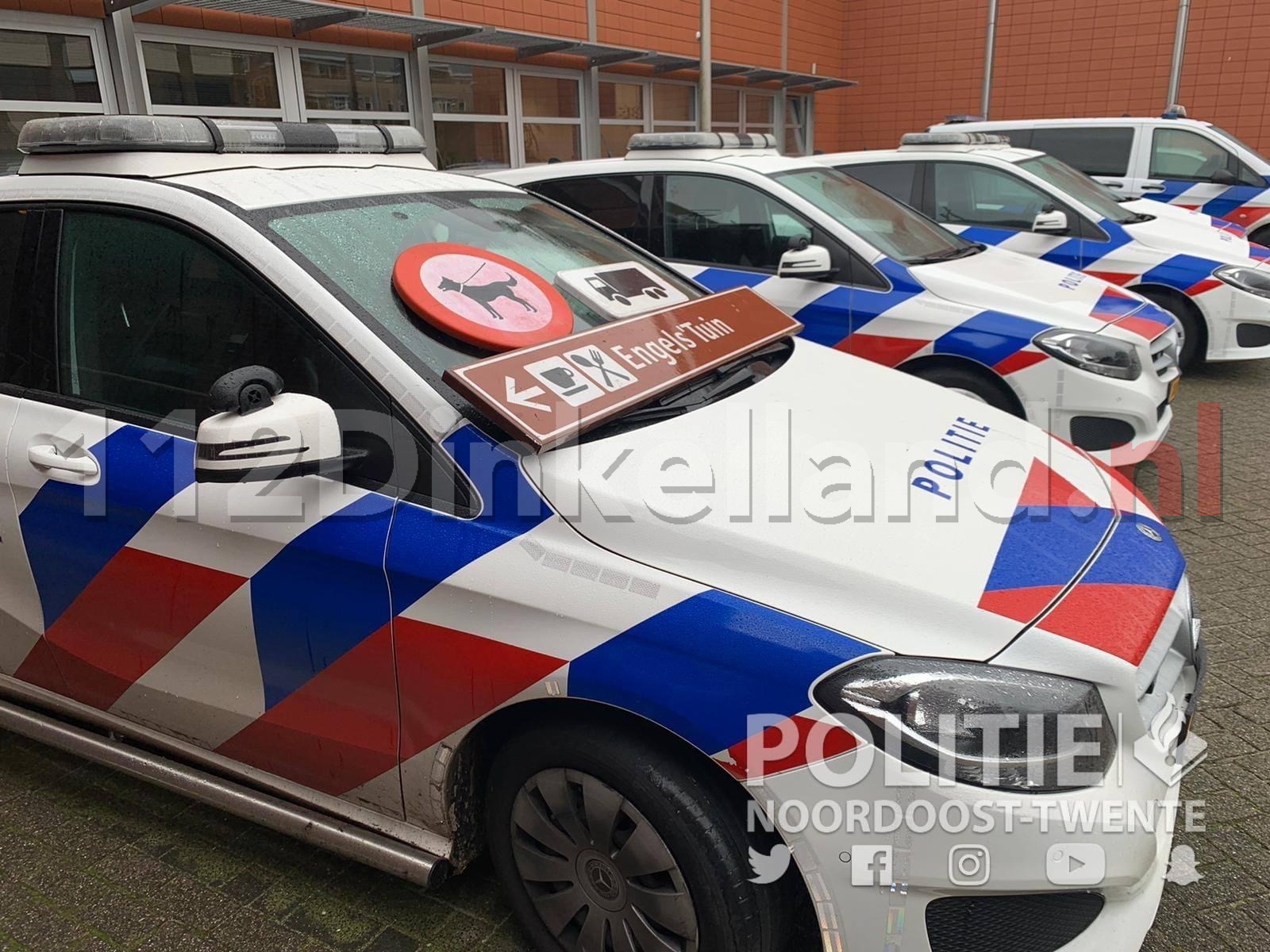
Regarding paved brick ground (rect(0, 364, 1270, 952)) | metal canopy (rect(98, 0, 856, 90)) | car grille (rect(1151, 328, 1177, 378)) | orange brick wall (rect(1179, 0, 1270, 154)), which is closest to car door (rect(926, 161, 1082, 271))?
car grille (rect(1151, 328, 1177, 378))

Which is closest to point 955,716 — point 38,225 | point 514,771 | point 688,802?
point 688,802

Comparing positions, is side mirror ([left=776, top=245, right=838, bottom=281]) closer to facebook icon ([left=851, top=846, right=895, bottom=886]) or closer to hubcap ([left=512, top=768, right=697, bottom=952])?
hubcap ([left=512, top=768, right=697, bottom=952])

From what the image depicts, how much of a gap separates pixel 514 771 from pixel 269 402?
87 cm

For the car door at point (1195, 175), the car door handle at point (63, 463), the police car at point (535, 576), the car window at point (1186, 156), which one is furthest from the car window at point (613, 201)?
the car window at point (1186, 156)

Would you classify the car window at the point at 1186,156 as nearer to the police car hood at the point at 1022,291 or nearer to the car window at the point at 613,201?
the police car hood at the point at 1022,291

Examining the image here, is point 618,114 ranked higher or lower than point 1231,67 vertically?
lower

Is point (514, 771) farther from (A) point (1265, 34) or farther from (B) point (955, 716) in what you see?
(A) point (1265, 34)

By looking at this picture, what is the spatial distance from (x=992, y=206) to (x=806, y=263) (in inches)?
121

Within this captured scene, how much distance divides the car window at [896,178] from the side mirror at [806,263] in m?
2.62

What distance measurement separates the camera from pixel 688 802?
1.65m

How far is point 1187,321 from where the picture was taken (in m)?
6.94

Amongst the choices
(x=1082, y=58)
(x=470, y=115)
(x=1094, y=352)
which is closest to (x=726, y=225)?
(x=1094, y=352)

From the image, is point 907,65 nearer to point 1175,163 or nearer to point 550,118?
point 550,118

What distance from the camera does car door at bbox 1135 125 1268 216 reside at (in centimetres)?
929
